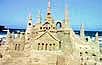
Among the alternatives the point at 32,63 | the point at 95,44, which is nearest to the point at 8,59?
the point at 32,63

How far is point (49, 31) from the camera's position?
3875cm

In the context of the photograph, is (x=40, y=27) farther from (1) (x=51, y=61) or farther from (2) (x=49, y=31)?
(1) (x=51, y=61)

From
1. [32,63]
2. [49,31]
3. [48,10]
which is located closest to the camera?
[32,63]

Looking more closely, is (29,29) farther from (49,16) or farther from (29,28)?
(49,16)

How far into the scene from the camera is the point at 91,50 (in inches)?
1403

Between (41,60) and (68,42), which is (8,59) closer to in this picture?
(41,60)

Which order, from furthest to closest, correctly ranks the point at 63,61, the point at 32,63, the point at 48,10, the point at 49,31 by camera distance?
the point at 48,10
the point at 49,31
the point at 32,63
the point at 63,61

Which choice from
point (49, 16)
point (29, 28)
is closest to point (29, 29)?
point (29, 28)

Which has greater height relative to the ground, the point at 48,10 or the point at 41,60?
the point at 48,10

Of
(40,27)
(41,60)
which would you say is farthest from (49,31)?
(41,60)

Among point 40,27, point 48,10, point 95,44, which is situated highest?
point 48,10

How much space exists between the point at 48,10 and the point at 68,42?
10.8m

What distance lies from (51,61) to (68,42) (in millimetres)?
3338

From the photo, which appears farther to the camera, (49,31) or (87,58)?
(49,31)
